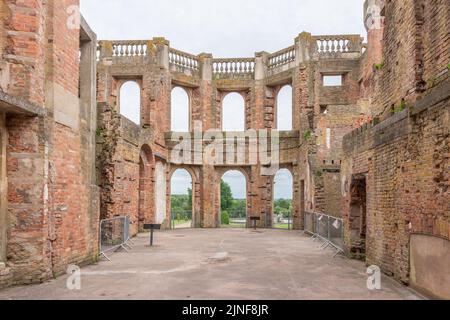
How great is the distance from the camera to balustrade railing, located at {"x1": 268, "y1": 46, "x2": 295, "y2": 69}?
24812 mm

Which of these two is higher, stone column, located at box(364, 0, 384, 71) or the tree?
stone column, located at box(364, 0, 384, 71)

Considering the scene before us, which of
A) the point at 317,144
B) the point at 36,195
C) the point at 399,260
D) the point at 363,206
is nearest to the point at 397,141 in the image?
the point at 399,260

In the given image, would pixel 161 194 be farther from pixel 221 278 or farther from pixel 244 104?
pixel 221 278

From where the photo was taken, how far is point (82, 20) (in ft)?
35.2

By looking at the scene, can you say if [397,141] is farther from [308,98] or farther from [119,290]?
[308,98]

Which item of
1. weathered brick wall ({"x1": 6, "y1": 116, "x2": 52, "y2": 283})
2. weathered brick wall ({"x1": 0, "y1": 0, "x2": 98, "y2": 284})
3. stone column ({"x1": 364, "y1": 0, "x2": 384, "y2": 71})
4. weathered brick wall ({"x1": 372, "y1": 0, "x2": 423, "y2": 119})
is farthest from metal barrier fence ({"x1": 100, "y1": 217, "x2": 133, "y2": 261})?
stone column ({"x1": 364, "y1": 0, "x2": 384, "y2": 71})

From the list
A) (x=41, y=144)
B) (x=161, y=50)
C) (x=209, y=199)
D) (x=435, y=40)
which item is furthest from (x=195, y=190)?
(x=435, y=40)

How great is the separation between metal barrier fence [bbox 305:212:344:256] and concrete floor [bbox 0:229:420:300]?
1158 mm

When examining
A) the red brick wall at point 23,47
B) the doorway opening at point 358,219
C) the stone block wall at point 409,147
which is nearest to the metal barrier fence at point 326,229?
the doorway opening at point 358,219

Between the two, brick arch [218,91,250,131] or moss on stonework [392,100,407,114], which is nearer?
moss on stonework [392,100,407,114]

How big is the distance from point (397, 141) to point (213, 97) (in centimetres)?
1831

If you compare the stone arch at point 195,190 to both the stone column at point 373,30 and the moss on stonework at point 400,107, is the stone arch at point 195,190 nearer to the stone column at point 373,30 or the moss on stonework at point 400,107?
the stone column at point 373,30

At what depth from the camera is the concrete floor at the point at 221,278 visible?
24.5ft

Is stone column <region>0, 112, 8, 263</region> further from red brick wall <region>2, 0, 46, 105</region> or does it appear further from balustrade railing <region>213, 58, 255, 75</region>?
balustrade railing <region>213, 58, 255, 75</region>
